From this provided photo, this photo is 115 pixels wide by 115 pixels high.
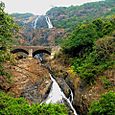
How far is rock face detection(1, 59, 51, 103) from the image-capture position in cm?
4753

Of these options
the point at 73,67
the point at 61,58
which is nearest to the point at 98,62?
the point at 73,67

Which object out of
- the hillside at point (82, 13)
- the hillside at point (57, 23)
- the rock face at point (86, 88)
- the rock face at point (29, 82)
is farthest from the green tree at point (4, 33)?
the hillside at point (82, 13)

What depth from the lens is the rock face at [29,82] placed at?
156 feet

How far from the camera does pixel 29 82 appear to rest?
163ft

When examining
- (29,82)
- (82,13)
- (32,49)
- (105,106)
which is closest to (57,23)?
(82,13)

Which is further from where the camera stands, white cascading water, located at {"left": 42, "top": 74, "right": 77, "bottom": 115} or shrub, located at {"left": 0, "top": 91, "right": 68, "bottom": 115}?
white cascading water, located at {"left": 42, "top": 74, "right": 77, "bottom": 115}

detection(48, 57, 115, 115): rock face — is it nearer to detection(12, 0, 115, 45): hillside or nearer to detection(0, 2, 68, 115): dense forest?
detection(0, 2, 68, 115): dense forest

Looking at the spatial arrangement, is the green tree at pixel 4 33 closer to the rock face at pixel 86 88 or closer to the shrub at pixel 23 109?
the shrub at pixel 23 109

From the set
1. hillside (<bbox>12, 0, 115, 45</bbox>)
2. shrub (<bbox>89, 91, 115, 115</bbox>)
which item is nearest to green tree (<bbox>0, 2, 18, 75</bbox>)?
shrub (<bbox>89, 91, 115, 115</bbox>)

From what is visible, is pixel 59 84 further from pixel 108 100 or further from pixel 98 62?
pixel 108 100

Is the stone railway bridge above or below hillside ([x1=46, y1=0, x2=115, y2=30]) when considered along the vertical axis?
above

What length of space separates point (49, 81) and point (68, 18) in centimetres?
11239

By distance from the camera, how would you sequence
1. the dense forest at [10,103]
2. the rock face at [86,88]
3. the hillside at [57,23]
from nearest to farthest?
the dense forest at [10,103] < the rock face at [86,88] < the hillside at [57,23]

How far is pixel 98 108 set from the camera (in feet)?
120
